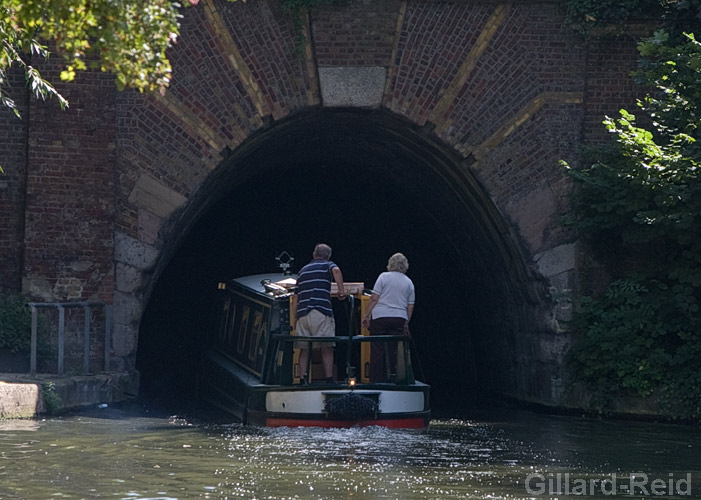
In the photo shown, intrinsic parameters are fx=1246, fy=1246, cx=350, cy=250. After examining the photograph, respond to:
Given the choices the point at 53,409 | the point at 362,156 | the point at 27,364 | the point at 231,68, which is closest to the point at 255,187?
the point at 362,156

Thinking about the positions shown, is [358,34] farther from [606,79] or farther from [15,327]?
[15,327]

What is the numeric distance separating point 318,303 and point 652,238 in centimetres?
432

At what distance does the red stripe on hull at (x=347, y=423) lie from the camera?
12641mm

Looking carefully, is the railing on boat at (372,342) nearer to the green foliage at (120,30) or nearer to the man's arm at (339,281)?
the man's arm at (339,281)

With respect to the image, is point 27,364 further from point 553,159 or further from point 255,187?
point 255,187

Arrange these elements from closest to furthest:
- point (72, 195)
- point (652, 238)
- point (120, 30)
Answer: point (120, 30) < point (652, 238) < point (72, 195)

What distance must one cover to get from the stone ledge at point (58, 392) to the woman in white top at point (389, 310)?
127 inches

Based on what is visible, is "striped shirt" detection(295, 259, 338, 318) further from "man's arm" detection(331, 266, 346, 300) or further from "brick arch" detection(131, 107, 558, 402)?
"brick arch" detection(131, 107, 558, 402)

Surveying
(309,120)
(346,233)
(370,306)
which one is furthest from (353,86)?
(346,233)

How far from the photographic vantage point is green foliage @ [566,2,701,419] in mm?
14367

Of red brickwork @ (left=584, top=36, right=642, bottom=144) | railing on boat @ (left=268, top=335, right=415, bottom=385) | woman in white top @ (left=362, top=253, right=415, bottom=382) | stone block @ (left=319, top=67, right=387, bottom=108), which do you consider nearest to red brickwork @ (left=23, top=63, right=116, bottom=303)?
stone block @ (left=319, top=67, right=387, bottom=108)

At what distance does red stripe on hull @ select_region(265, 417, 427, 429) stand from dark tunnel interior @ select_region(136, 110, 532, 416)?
3.77 metres

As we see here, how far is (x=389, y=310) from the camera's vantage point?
13445 mm

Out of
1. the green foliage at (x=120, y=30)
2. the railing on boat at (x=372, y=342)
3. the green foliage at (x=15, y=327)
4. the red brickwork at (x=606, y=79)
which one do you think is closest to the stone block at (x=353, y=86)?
the red brickwork at (x=606, y=79)
